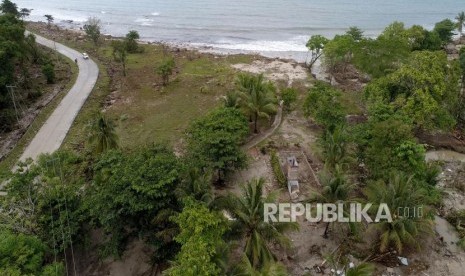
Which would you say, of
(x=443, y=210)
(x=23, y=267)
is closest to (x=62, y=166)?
(x=23, y=267)

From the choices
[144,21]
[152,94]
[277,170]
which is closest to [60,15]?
[144,21]

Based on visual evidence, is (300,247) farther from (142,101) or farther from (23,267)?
(142,101)

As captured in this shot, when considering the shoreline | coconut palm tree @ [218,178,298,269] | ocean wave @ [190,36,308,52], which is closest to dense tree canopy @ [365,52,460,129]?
coconut palm tree @ [218,178,298,269]

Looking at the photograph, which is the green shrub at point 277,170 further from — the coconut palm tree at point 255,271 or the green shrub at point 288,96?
the coconut palm tree at point 255,271

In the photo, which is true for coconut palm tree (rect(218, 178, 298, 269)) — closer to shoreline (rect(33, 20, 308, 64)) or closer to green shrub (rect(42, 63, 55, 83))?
green shrub (rect(42, 63, 55, 83))

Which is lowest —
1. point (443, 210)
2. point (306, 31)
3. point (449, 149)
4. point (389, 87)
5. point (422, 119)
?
point (443, 210)

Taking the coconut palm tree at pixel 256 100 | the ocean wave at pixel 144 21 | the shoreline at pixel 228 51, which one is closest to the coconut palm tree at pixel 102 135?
the coconut palm tree at pixel 256 100

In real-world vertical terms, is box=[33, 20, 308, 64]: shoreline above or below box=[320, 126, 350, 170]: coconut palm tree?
above
